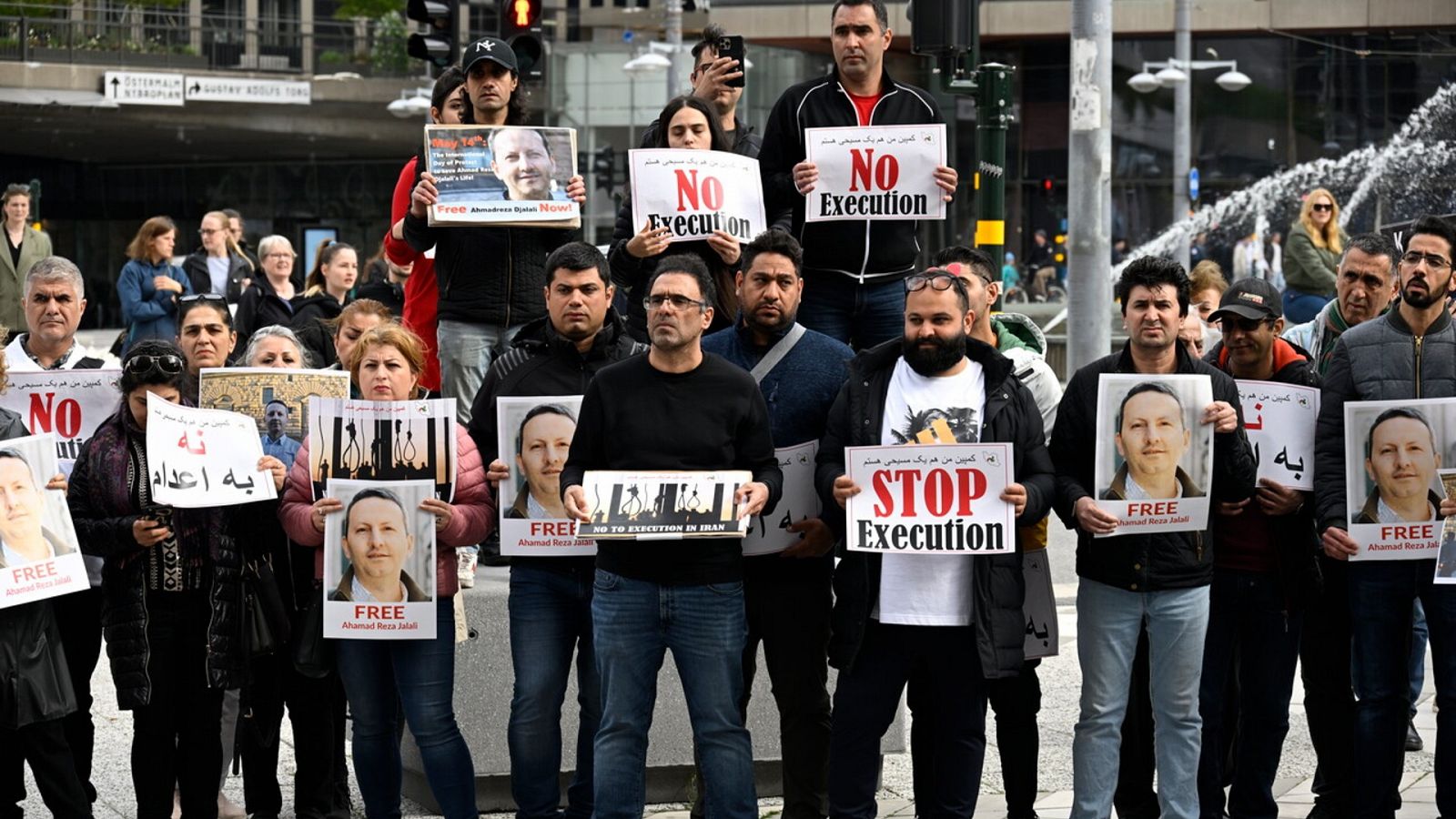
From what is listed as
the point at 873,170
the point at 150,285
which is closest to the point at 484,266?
the point at 873,170

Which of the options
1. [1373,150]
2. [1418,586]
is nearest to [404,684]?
[1418,586]

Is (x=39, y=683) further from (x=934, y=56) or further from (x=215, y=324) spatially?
(x=934, y=56)

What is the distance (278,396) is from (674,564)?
1.74 m

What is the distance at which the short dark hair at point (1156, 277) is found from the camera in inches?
263

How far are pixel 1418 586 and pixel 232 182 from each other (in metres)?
56.1

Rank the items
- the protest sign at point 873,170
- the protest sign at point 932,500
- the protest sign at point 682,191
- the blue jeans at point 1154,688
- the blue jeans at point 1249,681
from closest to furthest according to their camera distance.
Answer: the protest sign at point 932,500 < the blue jeans at point 1154,688 < the blue jeans at point 1249,681 < the protest sign at point 682,191 < the protest sign at point 873,170

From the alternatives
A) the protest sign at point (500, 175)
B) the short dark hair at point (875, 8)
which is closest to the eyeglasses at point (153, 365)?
the protest sign at point (500, 175)

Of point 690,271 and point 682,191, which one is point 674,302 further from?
point 682,191

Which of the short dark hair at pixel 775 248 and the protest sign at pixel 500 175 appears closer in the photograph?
the short dark hair at pixel 775 248

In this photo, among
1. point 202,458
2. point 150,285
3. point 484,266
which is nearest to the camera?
point 202,458

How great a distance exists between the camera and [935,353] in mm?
6543

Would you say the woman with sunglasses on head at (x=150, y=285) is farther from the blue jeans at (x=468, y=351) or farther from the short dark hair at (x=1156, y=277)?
the short dark hair at (x=1156, y=277)

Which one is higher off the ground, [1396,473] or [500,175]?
[500,175]

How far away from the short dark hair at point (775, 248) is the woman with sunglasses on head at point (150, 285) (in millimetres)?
8083
